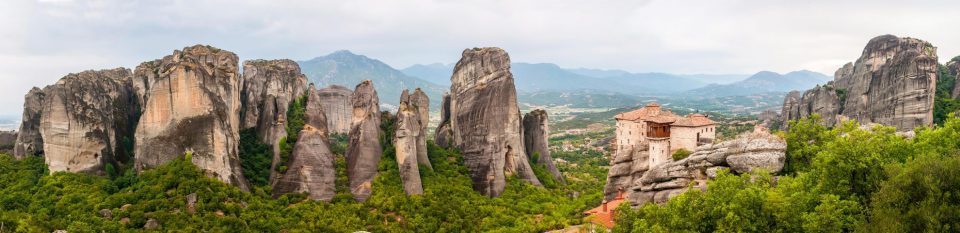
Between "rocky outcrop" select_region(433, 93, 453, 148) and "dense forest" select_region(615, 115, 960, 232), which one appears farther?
"rocky outcrop" select_region(433, 93, 453, 148)

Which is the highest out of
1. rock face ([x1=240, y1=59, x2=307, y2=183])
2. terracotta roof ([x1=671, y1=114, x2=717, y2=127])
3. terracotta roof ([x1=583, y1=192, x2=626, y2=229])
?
rock face ([x1=240, y1=59, x2=307, y2=183])

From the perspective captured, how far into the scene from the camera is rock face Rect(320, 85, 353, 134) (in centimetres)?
9188

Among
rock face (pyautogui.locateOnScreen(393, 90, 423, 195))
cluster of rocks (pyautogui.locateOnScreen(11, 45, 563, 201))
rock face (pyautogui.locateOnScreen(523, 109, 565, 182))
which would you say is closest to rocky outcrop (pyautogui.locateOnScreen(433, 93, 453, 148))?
cluster of rocks (pyautogui.locateOnScreen(11, 45, 563, 201))

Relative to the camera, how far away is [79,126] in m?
38.6

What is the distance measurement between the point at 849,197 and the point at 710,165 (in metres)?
10.4

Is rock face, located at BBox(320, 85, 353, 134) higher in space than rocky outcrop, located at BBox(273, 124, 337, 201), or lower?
higher

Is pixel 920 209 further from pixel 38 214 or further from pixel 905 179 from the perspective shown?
pixel 38 214

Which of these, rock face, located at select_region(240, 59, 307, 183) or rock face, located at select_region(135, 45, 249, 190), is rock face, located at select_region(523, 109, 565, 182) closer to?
rock face, located at select_region(240, 59, 307, 183)

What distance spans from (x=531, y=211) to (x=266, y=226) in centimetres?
1956

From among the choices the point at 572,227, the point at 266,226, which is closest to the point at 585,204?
the point at 572,227

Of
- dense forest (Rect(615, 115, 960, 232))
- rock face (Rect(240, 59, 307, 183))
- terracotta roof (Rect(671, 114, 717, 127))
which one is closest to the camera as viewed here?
dense forest (Rect(615, 115, 960, 232))

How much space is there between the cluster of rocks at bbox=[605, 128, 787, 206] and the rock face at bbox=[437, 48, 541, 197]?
16127mm

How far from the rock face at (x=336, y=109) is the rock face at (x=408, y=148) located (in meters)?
46.1

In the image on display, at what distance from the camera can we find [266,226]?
121 ft
